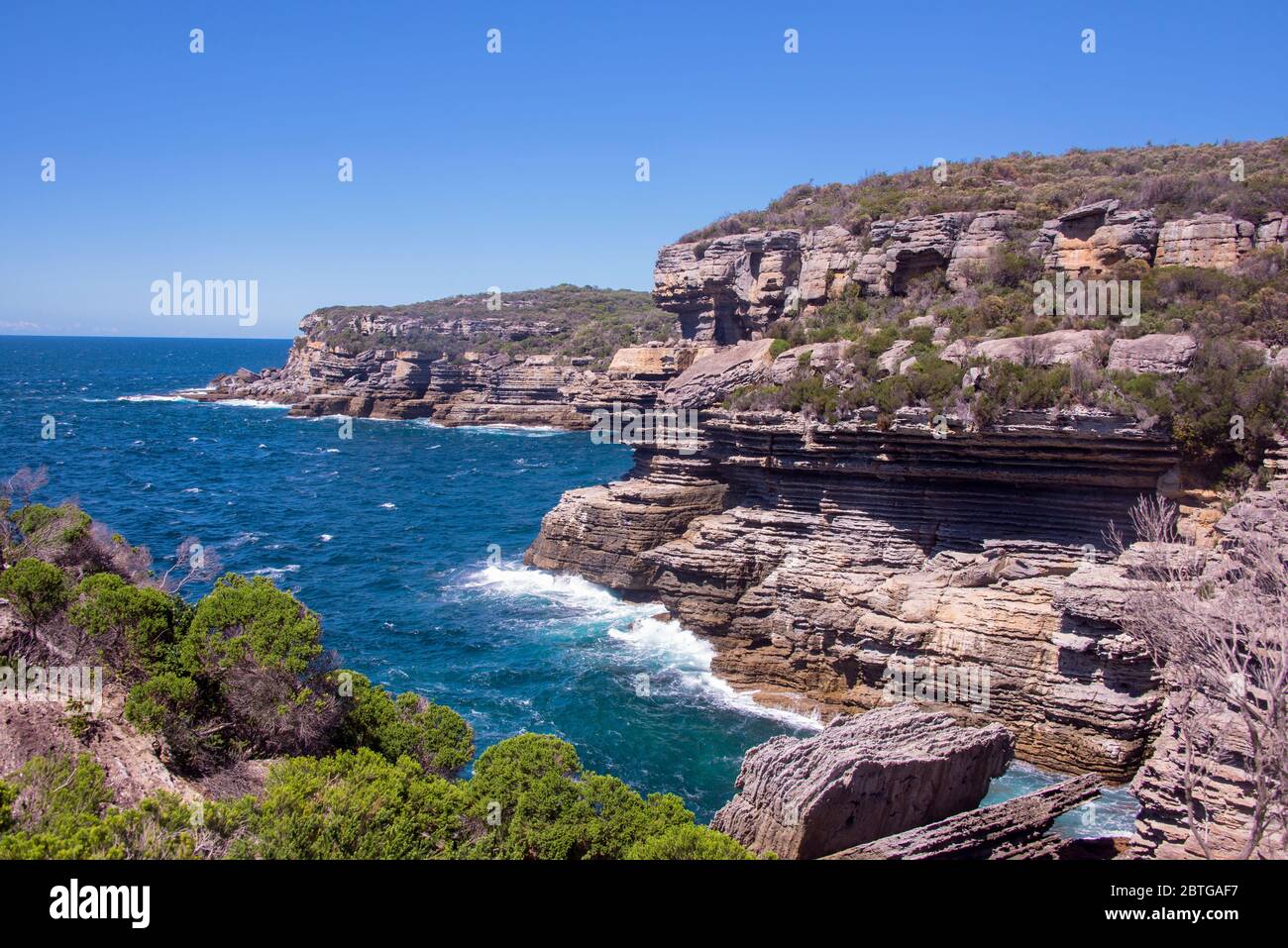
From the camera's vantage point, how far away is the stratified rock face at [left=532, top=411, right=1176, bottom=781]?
21297 mm

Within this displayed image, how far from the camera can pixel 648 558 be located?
35031 mm

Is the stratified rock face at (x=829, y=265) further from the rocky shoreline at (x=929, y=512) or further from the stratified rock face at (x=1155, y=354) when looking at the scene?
the stratified rock face at (x=1155, y=354)

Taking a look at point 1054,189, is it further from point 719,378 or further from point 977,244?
point 719,378

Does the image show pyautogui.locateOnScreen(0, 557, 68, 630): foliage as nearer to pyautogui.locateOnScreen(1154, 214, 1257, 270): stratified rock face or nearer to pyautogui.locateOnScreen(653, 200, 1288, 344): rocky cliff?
pyautogui.locateOnScreen(653, 200, 1288, 344): rocky cliff

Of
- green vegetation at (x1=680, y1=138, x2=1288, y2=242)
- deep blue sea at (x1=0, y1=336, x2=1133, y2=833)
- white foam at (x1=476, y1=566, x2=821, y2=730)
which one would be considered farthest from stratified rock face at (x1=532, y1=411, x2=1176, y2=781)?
green vegetation at (x1=680, y1=138, x2=1288, y2=242)

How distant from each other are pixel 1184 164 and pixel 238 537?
166 feet

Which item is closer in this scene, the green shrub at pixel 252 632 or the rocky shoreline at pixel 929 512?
the green shrub at pixel 252 632

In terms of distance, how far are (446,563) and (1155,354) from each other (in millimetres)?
31217

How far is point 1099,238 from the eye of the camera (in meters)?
32.0

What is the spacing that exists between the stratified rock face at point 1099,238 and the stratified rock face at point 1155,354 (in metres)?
6.73

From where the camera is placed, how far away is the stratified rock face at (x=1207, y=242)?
30062 millimetres

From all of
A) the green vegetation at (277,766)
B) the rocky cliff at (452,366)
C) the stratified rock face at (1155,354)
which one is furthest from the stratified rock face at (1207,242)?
the rocky cliff at (452,366)
